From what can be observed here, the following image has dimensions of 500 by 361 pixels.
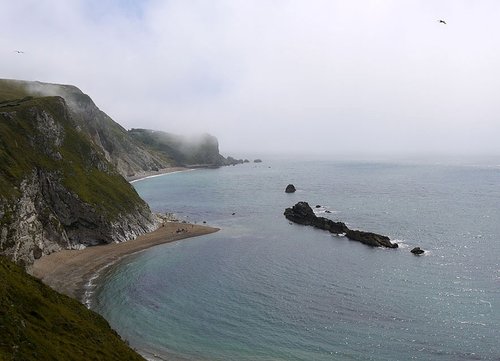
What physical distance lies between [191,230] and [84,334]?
8867 centimetres

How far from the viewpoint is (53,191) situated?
104250mm

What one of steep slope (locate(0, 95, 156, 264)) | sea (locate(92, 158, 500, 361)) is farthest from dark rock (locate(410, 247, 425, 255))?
steep slope (locate(0, 95, 156, 264))

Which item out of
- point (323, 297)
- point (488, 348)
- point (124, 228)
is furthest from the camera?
point (124, 228)

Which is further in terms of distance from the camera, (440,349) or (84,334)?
(440,349)

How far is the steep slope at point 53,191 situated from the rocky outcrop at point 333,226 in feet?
162

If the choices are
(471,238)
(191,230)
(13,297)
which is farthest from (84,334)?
(471,238)

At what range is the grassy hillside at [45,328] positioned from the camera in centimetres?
3443

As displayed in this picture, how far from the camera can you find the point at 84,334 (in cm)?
4209

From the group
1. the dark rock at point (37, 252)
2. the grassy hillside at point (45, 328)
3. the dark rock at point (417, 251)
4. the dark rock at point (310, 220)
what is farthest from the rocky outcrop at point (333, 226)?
the grassy hillside at point (45, 328)

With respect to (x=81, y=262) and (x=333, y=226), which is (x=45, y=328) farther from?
(x=333, y=226)

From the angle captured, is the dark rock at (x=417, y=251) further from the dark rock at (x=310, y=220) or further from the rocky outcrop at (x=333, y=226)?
the dark rock at (x=310, y=220)

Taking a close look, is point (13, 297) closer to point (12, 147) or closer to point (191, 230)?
point (12, 147)

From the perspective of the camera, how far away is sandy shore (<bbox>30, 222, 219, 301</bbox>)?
268ft

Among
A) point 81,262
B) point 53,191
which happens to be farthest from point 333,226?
point 53,191
